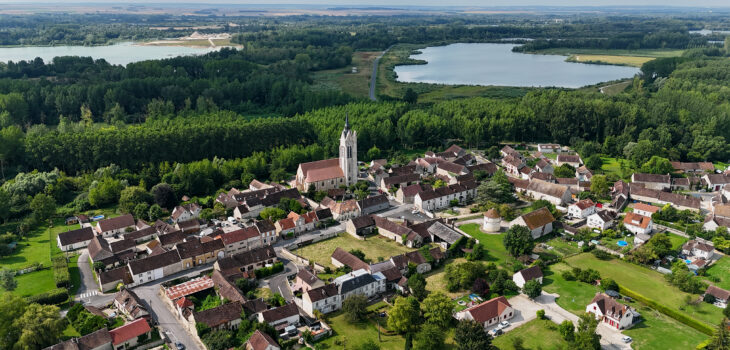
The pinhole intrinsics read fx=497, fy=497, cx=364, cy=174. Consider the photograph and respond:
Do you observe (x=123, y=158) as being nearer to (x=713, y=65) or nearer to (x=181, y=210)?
(x=181, y=210)

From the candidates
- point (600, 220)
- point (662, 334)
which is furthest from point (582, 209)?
point (662, 334)

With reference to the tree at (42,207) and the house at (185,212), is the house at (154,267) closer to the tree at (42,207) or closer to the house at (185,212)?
the house at (185,212)

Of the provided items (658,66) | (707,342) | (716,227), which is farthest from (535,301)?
(658,66)

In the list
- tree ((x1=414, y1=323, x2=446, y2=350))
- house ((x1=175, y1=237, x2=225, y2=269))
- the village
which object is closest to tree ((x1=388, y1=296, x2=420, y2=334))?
the village

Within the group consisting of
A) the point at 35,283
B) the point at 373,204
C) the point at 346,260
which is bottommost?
the point at 35,283

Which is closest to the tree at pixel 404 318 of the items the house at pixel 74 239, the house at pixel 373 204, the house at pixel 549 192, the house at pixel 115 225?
the house at pixel 373 204

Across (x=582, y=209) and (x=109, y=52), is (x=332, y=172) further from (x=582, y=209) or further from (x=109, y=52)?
(x=109, y=52)

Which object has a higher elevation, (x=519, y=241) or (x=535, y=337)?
(x=519, y=241)
